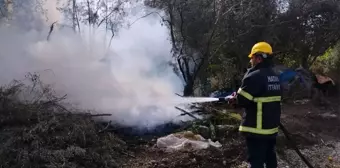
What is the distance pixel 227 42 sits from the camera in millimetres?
10820

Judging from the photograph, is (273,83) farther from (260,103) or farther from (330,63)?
(330,63)

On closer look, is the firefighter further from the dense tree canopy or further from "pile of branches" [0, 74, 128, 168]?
the dense tree canopy

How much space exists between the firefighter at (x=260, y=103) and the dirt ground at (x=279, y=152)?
1.15 m

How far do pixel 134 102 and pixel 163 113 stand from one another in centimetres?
62

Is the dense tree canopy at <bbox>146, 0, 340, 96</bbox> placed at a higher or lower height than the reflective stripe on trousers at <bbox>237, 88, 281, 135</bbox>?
higher

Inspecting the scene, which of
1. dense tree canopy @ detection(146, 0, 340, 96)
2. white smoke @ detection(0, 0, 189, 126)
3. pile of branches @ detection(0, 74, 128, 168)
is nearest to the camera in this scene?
pile of branches @ detection(0, 74, 128, 168)

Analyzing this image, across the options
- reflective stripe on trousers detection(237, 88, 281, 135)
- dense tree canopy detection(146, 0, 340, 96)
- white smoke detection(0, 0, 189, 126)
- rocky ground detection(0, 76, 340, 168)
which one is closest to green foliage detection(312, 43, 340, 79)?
dense tree canopy detection(146, 0, 340, 96)

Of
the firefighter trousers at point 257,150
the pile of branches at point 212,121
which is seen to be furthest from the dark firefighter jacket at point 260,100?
the pile of branches at point 212,121

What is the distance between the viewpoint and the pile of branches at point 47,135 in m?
4.54

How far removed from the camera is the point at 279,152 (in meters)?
6.05

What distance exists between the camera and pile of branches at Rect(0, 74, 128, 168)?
4544 mm

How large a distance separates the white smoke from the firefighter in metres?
3.01

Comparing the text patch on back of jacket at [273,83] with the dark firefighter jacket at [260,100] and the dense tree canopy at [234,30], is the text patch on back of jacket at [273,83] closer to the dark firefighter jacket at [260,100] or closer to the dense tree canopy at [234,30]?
the dark firefighter jacket at [260,100]

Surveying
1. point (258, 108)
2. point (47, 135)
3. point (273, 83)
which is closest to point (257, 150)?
point (258, 108)
